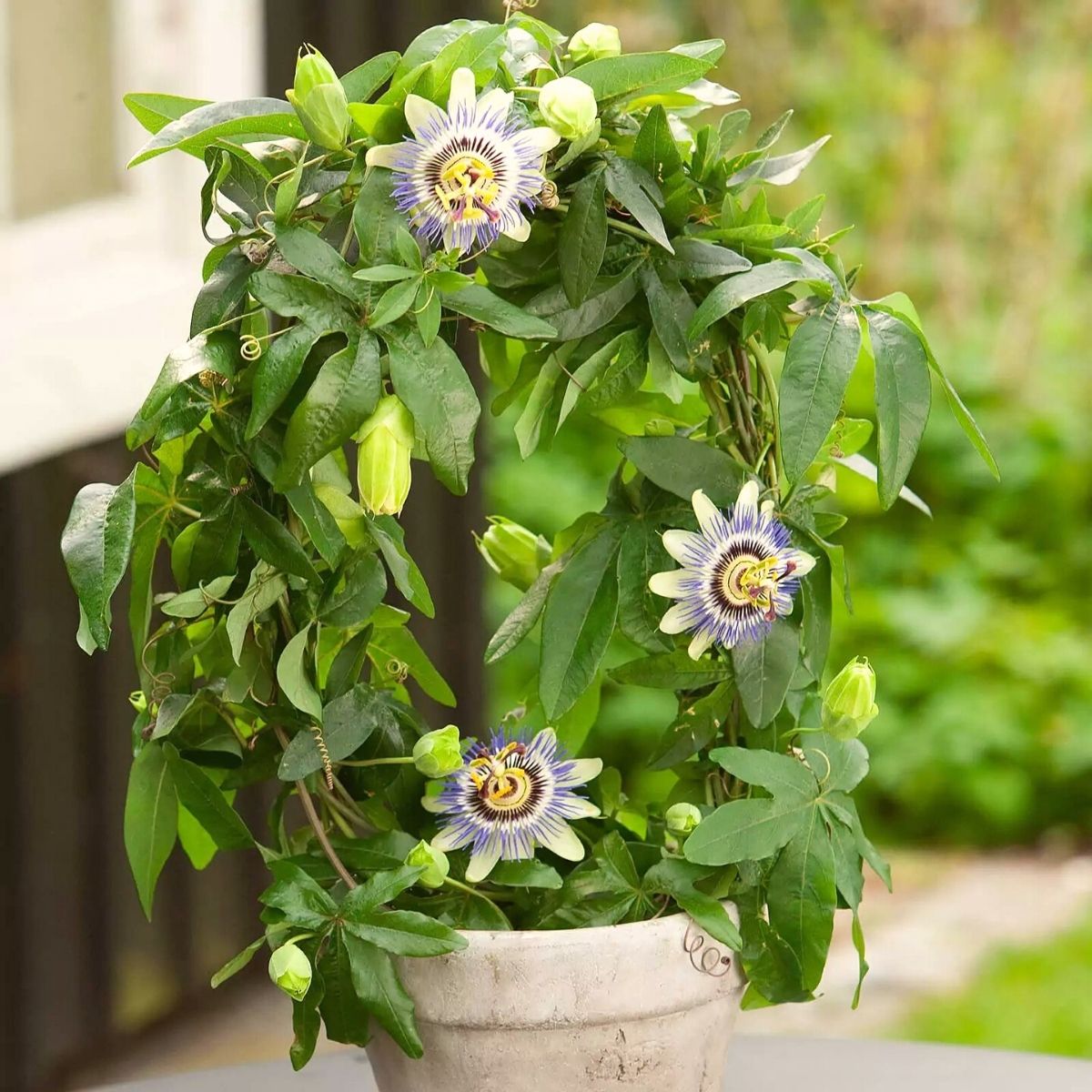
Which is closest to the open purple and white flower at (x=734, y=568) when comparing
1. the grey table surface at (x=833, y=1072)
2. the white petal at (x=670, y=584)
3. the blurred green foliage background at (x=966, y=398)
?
the white petal at (x=670, y=584)

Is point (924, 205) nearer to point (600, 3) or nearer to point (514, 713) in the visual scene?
point (600, 3)

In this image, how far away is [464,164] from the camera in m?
0.70

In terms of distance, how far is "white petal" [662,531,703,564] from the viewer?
0.76m

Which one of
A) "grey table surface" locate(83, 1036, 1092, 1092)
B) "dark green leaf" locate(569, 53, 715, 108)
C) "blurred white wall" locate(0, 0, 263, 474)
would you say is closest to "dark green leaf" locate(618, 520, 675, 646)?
"dark green leaf" locate(569, 53, 715, 108)

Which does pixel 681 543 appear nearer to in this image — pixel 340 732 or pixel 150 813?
pixel 340 732

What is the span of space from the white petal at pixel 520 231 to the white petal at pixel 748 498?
148 millimetres

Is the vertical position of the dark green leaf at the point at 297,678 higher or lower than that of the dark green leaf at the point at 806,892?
higher

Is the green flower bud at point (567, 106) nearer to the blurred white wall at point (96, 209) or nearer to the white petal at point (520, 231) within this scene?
the white petal at point (520, 231)

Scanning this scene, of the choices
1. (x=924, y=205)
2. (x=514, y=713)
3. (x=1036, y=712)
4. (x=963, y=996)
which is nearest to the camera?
(x=514, y=713)

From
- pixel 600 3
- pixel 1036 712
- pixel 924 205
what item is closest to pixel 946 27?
pixel 924 205

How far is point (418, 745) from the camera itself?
78cm

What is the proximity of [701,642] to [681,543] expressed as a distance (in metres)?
0.05

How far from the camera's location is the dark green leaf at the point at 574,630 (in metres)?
0.78

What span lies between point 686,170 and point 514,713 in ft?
1.01
